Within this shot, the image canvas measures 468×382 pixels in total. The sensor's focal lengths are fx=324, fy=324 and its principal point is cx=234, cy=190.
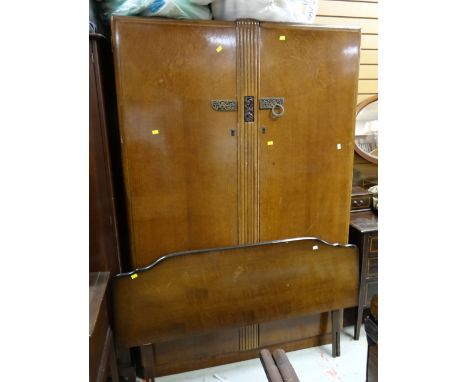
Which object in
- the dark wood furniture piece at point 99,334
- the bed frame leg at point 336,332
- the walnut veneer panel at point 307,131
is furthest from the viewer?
the bed frame leg at point 336,332

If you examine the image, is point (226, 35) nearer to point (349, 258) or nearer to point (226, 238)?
point (226, 238)

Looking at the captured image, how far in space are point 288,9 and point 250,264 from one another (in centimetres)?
128

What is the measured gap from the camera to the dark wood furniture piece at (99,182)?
138cm

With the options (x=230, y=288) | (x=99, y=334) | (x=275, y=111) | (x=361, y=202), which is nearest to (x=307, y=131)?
(x=275, y=111)

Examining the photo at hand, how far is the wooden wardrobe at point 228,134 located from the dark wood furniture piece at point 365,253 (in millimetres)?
→ 207

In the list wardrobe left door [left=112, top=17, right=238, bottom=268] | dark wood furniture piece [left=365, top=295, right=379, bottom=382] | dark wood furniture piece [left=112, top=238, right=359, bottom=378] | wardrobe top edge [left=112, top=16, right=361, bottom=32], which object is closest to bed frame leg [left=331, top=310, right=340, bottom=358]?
dark wood furniture piece [left=112, top=238, right=359, bottom=378]

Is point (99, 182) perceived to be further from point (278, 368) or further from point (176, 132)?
point (278, 368)

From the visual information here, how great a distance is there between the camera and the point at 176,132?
1.53 metres

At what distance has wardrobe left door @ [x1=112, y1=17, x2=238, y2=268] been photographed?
1.43m

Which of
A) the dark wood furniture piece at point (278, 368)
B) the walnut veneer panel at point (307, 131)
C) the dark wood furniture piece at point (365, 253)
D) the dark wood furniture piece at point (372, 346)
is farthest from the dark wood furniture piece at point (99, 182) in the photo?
the dark wood furniture piece at point (365, 253)

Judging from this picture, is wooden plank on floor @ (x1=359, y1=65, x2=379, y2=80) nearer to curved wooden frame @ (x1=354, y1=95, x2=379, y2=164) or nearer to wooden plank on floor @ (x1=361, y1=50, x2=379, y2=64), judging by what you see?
wooden plank on floor @ (x1=361, y1=50, x2=379, y2=64)

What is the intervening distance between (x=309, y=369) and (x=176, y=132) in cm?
153

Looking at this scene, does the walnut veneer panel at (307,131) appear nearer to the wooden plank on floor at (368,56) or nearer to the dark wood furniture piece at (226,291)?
the dark wood furniture piece at (226,291)

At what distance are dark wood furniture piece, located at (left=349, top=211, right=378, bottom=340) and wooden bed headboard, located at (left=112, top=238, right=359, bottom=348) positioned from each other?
0.10 m
